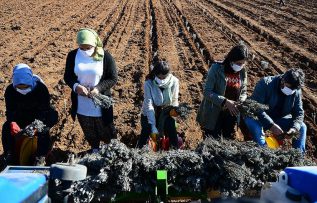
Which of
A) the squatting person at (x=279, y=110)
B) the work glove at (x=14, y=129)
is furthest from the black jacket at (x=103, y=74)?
the squatting person at (x=279, y=110)

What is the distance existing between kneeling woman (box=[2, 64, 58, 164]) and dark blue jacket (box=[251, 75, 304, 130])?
208 cm

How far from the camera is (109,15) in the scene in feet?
50.0

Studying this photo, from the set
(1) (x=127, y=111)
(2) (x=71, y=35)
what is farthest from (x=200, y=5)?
(1) (x=127, y=111)

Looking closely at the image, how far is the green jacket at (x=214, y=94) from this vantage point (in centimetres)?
446

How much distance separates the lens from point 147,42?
11008 millimetres

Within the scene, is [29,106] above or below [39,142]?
above

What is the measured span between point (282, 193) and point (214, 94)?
81.6 inches

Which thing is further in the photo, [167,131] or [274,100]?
[167,131]

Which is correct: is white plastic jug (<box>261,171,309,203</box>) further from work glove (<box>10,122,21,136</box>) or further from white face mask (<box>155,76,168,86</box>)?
work glove (<box>10,122,21,136</box>)

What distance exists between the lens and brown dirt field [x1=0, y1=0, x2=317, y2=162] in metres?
6.84

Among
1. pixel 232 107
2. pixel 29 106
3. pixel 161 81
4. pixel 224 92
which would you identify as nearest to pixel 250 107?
pixel 232 107

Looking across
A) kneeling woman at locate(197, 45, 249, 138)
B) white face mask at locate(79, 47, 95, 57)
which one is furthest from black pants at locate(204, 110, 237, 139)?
white face mask at locate(79, 47, 95, 57)

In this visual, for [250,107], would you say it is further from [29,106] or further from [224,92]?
[29,106]

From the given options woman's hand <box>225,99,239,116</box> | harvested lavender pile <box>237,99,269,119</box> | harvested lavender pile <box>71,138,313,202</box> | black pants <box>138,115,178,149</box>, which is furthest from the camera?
black pants <box>138,115,178,149</box>
